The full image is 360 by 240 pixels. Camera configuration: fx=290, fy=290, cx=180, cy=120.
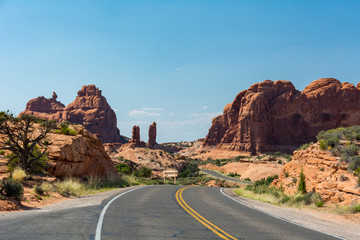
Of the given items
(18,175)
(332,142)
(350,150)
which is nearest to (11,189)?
(18,175)

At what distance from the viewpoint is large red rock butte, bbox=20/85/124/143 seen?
140250mm

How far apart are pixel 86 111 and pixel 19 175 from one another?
133629 mm

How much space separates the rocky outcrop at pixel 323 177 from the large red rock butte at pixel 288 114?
8731 cm

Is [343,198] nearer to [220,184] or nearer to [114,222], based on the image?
[114,222]

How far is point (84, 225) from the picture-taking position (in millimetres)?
8023

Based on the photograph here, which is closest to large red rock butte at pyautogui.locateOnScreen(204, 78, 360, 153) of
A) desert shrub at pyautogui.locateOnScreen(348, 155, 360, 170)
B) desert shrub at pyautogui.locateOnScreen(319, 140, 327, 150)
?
desert shrub at pyautogui.locateOnScreen(319, 140, 327, 150)

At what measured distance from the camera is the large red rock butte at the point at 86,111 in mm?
140250

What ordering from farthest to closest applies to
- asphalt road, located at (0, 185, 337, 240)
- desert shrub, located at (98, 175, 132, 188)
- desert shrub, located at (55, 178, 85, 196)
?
1. desert shrub, located at (98, 175, 132, 188)
2. desert shrub, located at (55, 178, 85, 196)
3. asphalt road, located at (0, 185, 337, 240)

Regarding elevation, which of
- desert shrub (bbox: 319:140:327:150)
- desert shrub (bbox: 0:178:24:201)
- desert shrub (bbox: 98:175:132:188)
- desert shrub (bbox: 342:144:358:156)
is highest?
desert shrub (bbox: 319:140:327:150)

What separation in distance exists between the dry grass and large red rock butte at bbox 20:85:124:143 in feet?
405

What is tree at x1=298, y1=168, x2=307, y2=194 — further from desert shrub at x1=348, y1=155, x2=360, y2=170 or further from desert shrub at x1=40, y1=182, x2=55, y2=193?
desert shrub at x1=40, y1=182, x2=55, y2=193

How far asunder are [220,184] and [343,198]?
1247 inches

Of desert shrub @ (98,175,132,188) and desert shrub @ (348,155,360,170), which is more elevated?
desert shrub @ (348,155,360,170)

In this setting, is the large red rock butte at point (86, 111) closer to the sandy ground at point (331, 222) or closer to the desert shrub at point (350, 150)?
the desert shrub at point (350, 150)
